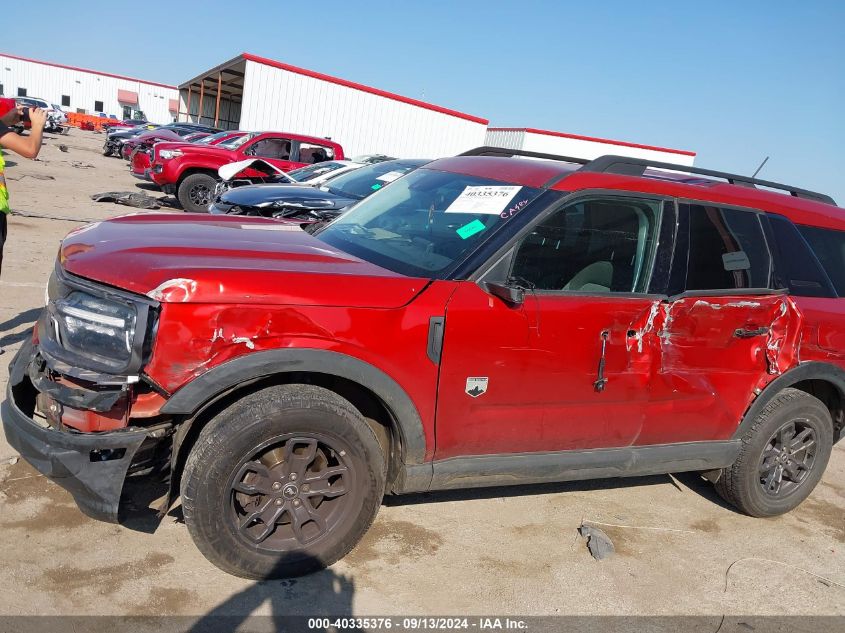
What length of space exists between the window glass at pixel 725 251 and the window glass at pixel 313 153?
38.5 ft

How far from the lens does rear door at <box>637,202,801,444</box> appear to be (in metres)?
3.48

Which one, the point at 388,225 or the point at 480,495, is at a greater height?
the point at 388,225

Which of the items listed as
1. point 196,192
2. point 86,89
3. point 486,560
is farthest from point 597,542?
point 86,89

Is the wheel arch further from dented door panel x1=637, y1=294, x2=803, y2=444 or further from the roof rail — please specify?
dented door panel x1=637, y1=294, x2=803, y2=444

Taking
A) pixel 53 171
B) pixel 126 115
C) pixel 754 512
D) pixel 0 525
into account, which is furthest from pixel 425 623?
pixel 126 115

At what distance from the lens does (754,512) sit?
4145 mm

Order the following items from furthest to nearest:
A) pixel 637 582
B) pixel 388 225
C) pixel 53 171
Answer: pixel 53 171 → pixel 388 225 → pixel 637 582

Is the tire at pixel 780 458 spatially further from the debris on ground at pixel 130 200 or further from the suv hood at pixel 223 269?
the debris on ground at pixel 130 200

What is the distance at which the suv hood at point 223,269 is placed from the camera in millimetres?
2568

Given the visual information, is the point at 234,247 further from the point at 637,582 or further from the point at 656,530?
the point at 656,530

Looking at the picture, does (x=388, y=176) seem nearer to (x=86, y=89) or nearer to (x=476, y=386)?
(x=476, y=386)

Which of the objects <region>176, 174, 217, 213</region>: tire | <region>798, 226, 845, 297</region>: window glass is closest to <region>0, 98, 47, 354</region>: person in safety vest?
<region>798, 226, 845, 297</region>: window glass

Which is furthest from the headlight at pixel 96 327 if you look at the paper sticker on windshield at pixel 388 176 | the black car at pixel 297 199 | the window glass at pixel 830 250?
the paper sticker on windshield at pixel 388 176

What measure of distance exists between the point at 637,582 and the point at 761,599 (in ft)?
2.08
